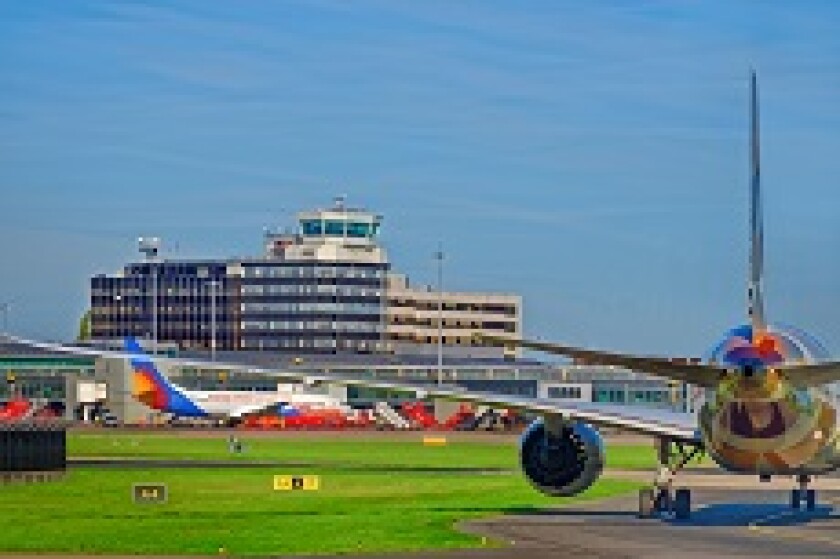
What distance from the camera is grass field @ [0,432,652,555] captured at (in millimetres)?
50219

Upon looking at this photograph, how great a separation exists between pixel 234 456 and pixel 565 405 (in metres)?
53.0

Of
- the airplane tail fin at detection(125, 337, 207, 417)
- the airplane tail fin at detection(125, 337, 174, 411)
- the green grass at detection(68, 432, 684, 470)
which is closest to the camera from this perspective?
the green grass at detection(68, 432, 684, 470)

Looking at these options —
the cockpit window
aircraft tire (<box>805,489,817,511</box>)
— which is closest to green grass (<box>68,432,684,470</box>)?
aircraft tire (<box>805,489,817,511</box>)

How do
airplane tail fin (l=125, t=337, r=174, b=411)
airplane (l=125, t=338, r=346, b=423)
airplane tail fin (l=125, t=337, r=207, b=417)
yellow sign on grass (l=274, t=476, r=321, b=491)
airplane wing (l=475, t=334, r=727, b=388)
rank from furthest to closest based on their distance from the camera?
airplane (l=125, t=338, r=346, b=423) → airplane tail fin (l=125, t=337, r=207, b=417) → airplane tail fin (l=125, t=337, r=174, b=411) → yellow sign on grass (l=274, t=476, r=321, b=491) → airplane wing (l=475, t=334, r=727, b=388)

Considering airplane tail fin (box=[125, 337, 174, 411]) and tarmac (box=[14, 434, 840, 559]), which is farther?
airplane tail fin (box=[125, 337, 174, 411])

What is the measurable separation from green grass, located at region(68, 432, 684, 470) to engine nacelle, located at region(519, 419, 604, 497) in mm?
38757

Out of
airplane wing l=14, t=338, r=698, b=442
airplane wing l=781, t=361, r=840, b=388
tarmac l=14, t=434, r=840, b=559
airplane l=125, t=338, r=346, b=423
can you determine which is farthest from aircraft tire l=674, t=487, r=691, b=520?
airplane l=125, t=338, r=346, b=423

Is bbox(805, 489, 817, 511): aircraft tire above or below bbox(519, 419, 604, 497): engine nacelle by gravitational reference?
below

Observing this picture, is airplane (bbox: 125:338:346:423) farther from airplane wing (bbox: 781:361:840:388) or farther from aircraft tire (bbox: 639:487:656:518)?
airplane wing (bbox: 781:361:840:388)

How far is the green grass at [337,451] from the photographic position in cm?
10619

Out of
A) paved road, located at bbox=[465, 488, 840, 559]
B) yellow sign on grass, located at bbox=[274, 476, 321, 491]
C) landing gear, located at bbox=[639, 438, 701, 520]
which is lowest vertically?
paved road, located at bbox=[465, 488, 840, 559]

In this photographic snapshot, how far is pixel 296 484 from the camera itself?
2980 inches

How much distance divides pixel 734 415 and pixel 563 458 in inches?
408

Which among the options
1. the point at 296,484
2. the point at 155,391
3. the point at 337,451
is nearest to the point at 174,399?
the point at 155,391
